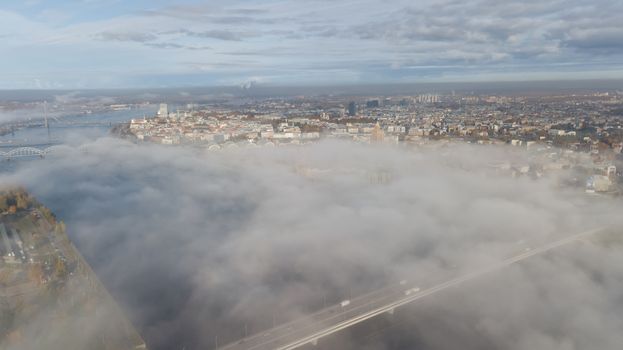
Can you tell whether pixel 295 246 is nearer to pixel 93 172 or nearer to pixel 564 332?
pixel 564 332

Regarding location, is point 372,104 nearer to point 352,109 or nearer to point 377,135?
point 352,109

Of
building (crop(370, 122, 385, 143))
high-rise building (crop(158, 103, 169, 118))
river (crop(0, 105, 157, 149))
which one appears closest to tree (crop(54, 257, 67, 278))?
building (crop(370, 122, 385, 143))

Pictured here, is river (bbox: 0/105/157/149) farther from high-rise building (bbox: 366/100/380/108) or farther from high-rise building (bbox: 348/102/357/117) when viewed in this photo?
high-rise building (bbox: 366/100/380/108)

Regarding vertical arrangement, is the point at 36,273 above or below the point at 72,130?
below

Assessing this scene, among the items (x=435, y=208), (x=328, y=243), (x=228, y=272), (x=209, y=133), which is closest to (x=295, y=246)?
(x=328, y=243)

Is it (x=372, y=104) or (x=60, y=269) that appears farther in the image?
(x=372, y=104)

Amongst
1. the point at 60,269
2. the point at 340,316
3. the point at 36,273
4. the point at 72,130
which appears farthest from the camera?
the point at 72,130

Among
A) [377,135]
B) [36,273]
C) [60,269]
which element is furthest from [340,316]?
[377,135]

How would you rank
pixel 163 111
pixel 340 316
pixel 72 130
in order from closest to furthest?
1. pixel 340 316
2. pixel 72 130
3. pixel 163 111

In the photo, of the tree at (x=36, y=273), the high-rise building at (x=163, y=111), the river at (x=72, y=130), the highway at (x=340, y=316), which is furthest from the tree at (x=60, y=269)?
the high-rise building at (x=163, y=111)
